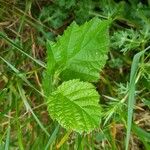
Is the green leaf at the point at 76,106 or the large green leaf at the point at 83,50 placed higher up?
the large green leaf at the point at 83,50

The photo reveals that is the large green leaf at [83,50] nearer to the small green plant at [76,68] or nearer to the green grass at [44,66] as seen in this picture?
the small green plant at [76,68]

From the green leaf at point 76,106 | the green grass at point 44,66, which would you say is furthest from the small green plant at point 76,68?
the green grass at point 44,66

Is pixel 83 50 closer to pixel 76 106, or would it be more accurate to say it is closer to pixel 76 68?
pixel 76 68

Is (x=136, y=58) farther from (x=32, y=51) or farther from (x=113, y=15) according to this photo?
(x=32, y=51)

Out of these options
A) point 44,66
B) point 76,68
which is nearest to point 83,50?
point 76,68

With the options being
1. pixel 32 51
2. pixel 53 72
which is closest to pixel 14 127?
pixel 32 51

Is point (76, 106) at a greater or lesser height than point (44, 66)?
lesser
